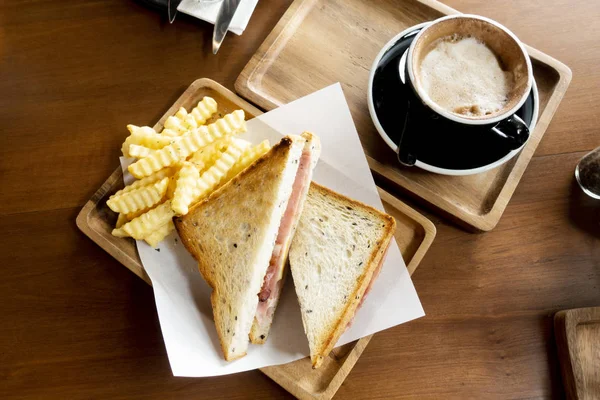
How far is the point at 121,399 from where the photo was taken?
60.6 inches

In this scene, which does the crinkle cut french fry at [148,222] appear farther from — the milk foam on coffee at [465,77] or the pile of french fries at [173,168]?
the milk foam on coffee at [465,77]

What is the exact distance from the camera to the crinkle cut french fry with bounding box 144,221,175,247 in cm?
152

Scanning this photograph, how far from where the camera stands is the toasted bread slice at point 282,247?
153 centimetres

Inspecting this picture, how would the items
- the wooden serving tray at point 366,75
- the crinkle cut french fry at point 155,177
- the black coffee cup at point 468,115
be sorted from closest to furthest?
the black coffee cup at point 468,115 → the crinkle cut french fry at point 155,177 → the wooden serving tray at point 366,75

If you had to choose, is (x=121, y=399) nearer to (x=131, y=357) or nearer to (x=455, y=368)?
(x=131, y=357)

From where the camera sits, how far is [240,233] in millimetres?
1512

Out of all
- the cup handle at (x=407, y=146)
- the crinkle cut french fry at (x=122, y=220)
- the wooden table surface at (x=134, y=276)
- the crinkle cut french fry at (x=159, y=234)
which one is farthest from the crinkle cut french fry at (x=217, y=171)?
the cup handle at (x=407, y=146)

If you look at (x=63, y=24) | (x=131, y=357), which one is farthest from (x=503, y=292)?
(x=63, y=24)

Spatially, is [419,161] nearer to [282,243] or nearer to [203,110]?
[282,243]

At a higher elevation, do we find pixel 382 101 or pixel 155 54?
pixel 382 101

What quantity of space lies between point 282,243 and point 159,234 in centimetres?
34

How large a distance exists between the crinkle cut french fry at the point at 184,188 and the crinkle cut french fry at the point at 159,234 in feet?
0.32

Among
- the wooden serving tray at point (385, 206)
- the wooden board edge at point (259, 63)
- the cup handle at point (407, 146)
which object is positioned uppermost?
the cup handle at point (407, 146)

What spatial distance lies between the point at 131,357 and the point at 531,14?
5.40 ft
